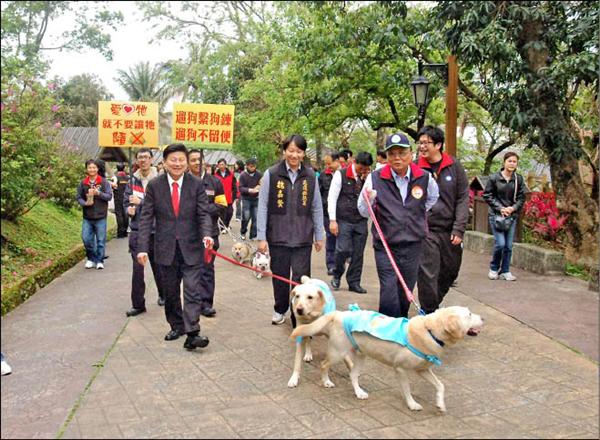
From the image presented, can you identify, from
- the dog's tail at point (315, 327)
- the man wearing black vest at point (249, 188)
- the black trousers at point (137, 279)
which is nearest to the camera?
the dog's tail at point (315, 327)

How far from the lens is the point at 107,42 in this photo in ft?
25.4

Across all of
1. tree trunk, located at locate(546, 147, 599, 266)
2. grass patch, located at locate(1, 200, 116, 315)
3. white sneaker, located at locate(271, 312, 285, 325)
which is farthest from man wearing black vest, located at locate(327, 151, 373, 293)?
grass patch, located at locate(1, 200, 116, 315)

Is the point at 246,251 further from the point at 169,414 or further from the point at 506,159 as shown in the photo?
the point at 169,414

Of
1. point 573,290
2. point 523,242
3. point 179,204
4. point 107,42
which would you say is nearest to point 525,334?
point 573,290

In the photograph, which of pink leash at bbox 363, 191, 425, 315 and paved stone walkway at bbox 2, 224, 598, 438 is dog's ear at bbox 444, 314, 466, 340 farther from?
pink leash at bbox 363, 191, 425, 315

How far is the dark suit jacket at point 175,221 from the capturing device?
5.41 meters

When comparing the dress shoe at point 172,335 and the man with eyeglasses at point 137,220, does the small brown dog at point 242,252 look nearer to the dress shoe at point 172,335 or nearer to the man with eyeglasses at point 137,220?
the man with eyeglasses at point 137,220

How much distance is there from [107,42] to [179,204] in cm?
350

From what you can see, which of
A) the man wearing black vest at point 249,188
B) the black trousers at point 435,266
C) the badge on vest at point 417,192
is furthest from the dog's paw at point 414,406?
the man wearing black vest at point 249,188

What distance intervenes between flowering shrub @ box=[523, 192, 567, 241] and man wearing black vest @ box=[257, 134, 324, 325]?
5.58m

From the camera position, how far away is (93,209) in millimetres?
9578

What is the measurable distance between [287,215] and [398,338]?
2.09 meters

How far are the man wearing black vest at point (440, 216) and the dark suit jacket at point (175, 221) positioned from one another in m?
2.06

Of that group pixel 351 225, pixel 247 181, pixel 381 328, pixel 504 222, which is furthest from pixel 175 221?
pixel 247 181
